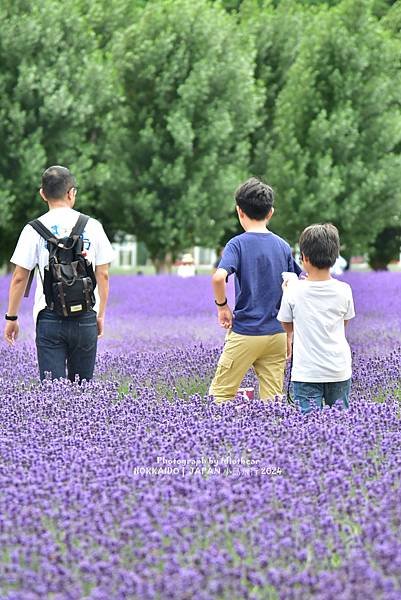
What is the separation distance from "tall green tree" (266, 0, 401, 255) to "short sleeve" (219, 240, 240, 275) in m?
27.0

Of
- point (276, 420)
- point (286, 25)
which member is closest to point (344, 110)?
point (286, 25)

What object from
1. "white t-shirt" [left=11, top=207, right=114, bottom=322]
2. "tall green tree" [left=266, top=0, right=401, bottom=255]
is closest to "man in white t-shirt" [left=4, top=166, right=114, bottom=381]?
"white t-shirt" [left=11, top=207, right=114, bottom=322]

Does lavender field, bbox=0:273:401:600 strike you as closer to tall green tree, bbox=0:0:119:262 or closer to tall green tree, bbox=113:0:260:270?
tall green tree, bbox=0:0:119:262

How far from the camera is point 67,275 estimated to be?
19.5 feet

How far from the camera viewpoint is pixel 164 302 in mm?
16203

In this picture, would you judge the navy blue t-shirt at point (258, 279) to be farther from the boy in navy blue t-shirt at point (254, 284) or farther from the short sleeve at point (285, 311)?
the short sleeve at point (285, 311)

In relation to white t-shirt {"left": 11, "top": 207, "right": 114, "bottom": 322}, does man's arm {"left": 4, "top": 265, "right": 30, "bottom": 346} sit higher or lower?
lower

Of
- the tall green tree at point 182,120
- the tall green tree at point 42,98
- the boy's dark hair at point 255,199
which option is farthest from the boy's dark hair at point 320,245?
the tall green tree at point 182,120

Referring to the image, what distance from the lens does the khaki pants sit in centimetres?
586

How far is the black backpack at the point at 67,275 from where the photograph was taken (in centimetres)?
592

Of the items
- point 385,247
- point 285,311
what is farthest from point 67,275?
point 385,247

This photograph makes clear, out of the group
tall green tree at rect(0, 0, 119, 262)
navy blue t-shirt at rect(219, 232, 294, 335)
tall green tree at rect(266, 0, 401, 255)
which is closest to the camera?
navy blue t-shirt at rect(219, 232, 294, 335)

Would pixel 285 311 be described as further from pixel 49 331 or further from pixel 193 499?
pixel 193 499

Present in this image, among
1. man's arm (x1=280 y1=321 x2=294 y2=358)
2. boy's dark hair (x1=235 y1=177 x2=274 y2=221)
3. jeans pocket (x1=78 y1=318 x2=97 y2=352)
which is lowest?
jeans pocket (x1=78 y1=318 x2=97 y2=352)
